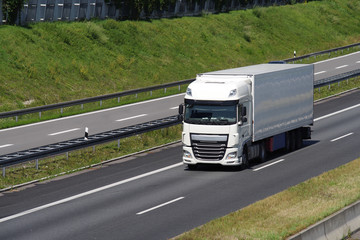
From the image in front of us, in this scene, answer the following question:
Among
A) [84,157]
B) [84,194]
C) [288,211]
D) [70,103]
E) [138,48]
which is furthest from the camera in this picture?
[138,48]

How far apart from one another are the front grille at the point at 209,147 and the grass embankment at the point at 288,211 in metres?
4.25

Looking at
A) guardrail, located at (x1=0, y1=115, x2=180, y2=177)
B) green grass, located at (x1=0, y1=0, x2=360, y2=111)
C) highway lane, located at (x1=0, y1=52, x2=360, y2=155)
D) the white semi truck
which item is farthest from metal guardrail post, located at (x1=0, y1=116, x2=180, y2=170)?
green grass, located at (x1=0, y1=0, x2=360, y2=111)

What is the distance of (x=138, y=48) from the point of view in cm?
6269

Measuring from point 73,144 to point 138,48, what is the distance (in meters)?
35.1

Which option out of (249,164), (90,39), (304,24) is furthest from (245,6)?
(249,164)

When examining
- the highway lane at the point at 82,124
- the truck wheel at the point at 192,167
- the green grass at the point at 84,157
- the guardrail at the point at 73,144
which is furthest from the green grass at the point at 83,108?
the truck wheel at the point at 192,167

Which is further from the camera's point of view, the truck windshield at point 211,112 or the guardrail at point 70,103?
the guardrail at point 70,103

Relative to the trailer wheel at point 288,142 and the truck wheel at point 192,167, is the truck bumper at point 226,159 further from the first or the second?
the trailer wheel at point 288,142

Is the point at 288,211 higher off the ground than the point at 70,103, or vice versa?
the point at 288,211

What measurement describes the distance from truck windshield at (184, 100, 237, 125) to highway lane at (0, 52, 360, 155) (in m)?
8.91

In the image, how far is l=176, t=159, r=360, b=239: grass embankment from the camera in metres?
15.9

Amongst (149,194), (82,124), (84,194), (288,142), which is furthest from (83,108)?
(149,194)

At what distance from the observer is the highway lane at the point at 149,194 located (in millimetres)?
18703

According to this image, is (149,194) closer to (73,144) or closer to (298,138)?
(73,144)
